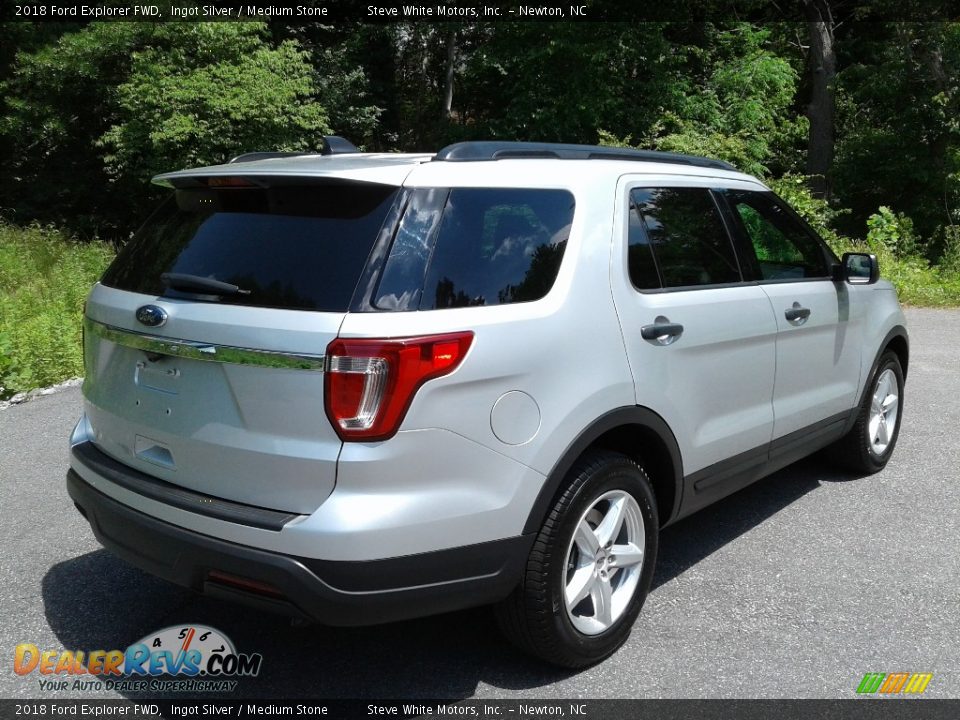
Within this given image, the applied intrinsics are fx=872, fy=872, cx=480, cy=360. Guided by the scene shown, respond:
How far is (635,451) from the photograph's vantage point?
347 centimetres

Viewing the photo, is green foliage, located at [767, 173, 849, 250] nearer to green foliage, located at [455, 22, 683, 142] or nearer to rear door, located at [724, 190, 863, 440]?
green foliage, located at [455, 22, 683, 142]

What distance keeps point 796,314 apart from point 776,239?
1.58 feet

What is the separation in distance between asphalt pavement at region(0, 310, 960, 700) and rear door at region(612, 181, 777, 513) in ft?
1.68

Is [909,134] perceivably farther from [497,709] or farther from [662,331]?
[497,709]

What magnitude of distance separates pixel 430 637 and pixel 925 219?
2043cm

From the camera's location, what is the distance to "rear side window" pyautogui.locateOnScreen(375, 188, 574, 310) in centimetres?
264

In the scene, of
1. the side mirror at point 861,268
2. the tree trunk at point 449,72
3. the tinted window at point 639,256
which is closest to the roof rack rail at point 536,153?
the tinted window at point 639,256

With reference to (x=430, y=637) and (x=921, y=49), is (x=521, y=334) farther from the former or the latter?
(x=921, y=49)

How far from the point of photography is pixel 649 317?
331 centimetres

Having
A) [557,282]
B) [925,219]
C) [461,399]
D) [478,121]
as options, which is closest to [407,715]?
[461,399]

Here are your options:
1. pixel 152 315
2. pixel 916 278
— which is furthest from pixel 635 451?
pixel 916 278

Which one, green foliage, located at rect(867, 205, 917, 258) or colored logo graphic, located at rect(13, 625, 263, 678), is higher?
green foliage, located at rect(867, 205, 917, 258)

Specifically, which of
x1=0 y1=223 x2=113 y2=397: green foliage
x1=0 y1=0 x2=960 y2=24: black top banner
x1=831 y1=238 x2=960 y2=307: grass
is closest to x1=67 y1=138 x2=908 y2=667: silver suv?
x1=0 y1=223 x2=113 y2=397: green foliage

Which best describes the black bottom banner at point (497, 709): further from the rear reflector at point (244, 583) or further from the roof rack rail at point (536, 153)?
the roof rack rail at point (536, 153)
